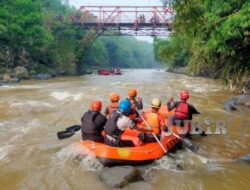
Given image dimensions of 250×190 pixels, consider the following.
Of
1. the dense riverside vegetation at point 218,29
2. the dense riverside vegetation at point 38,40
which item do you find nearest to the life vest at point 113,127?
the dense riverside vegetation at point 218,29

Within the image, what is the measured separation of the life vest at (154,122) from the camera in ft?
25.7

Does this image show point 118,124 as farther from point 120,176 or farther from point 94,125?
point 120,176

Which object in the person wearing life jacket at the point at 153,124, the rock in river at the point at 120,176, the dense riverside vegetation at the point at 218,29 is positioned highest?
the dense riverside vegetation at the point at 218,29

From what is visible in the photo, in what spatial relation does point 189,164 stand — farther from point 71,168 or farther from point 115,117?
point 71,168

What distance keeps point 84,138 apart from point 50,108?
7413 mm

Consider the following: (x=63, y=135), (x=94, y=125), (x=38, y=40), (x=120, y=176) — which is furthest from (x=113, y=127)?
(x=38, y=40)

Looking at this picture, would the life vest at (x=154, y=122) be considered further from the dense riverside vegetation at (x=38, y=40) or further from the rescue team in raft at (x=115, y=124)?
the dense riverside vegetation at (x=38, y=40)

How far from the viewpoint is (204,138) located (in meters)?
9.84

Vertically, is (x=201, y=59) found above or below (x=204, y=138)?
above

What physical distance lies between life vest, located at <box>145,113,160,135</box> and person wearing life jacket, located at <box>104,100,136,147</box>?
84cm

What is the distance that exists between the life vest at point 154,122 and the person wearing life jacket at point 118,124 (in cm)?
84

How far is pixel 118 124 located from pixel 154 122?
1.09m

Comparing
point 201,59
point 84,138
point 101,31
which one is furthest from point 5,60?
point 84,138

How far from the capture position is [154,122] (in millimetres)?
7863
